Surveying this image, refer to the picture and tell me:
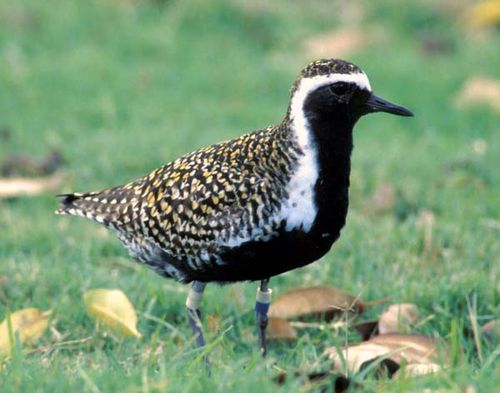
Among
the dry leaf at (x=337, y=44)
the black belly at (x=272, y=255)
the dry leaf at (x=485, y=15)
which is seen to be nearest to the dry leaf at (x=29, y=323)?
the black belly at (x=272, y=255)

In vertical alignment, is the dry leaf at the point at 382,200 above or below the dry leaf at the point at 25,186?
below

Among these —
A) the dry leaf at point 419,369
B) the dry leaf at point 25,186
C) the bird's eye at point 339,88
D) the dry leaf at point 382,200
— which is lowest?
the dry leaf at point 419,369

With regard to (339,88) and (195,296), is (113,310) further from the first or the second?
(339,88)

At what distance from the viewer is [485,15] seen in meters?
12.0

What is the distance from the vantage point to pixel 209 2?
11891 mm

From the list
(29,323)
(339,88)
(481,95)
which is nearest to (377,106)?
(339,88)

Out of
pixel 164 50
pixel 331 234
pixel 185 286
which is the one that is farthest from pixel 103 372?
pixel 164 50

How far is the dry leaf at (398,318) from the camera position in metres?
5.73

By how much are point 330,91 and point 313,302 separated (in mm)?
1387

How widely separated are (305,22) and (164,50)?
5.74ft

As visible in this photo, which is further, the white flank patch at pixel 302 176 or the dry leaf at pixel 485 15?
the dry leaf at pixel 485 15

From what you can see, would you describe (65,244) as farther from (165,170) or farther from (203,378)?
(203,378)

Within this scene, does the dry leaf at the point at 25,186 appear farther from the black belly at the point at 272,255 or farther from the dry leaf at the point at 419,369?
the dry leaf at the point at 419,369

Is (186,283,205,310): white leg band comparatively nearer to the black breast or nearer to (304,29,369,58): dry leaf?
the black breast
